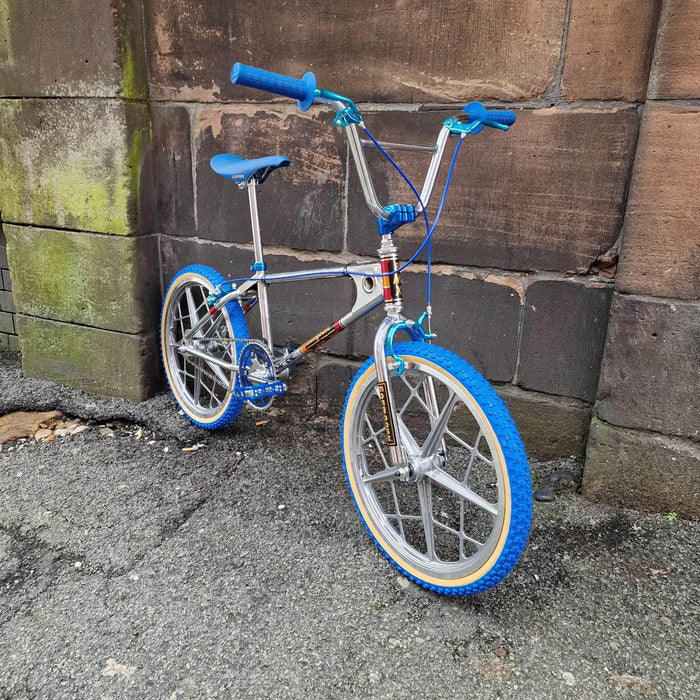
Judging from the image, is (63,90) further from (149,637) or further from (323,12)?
(149,637)

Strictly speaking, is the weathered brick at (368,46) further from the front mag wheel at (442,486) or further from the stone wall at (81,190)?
the front mag wheel at (442,486)

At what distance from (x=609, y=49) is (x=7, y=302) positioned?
413cm

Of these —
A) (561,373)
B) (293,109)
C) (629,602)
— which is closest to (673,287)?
(561,373)

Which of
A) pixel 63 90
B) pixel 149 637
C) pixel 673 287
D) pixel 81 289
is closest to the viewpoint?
pixel 149 637

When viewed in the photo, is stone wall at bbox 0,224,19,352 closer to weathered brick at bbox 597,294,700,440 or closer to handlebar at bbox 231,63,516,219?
handlebar at bbox 231,63,516,219

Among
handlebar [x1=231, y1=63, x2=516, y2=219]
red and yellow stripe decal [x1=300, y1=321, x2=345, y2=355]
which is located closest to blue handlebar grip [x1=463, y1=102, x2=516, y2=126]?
handlebar [x1=231, y1=63, x2=516, y2=219]

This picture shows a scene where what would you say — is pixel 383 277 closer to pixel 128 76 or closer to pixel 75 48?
pixel 128 76

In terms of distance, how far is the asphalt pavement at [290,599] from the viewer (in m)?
1.75

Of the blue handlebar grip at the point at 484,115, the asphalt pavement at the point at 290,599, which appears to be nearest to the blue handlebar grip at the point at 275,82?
the blue handlebar grip at the point at 484,115

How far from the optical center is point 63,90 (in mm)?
3070

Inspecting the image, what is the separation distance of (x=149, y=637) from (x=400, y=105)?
2268 mm

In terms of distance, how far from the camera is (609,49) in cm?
229

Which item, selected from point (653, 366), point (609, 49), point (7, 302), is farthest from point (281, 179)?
point (7, 302)

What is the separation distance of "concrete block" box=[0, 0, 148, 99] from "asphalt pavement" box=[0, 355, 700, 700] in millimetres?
1872
